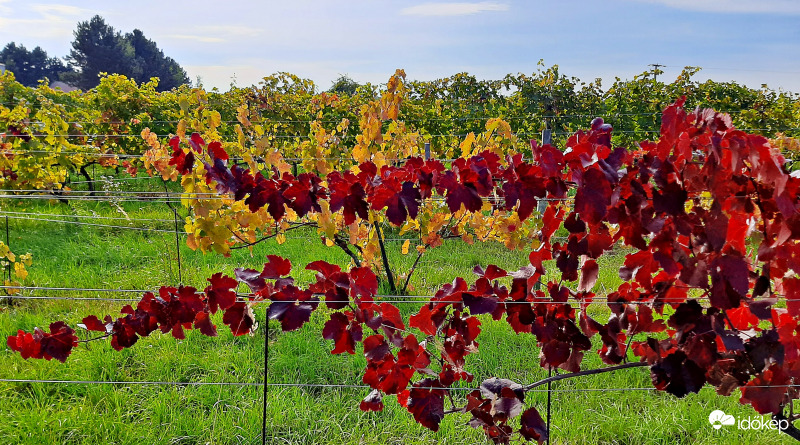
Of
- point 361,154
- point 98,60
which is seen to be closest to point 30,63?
point 98,60

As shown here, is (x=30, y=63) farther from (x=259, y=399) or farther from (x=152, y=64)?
(x=259, y=399)

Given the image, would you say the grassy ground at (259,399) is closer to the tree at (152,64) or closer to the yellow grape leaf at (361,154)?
the yellow grape leaf at (361,154)

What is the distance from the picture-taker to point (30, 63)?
1843 inches

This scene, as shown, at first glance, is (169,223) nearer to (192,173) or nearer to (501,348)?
(192,173)

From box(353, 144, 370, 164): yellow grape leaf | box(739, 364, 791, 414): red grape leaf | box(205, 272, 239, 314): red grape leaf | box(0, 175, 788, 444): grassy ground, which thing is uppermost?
box(353, 144, 370, 164): yellow grape leaf

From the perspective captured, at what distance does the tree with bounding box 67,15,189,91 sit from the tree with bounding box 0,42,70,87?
7.08 m

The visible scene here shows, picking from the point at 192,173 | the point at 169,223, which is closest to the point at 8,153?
the point at 169,223

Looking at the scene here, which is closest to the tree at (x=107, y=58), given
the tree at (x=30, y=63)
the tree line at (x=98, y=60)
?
the tree line at (x=98, y=60)

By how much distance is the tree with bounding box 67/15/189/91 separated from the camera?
3925 centimetres

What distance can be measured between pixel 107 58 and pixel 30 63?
12.7 m

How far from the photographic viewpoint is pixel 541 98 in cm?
827

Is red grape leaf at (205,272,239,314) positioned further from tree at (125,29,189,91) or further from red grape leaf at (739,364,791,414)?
tree at (125,29,189,91)

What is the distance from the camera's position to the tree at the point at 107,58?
129ft

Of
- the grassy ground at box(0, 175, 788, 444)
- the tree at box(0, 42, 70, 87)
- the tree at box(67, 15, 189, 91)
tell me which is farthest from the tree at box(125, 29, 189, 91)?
the grassy ground at box(0, 175, 788, 444)
